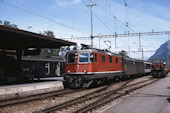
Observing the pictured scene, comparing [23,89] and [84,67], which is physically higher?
[84,67]

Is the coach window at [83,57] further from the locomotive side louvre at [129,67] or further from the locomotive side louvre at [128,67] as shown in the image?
the locomotive side louvre at [128,67]

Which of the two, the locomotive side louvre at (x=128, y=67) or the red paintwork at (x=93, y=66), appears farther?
the locomotive side louvre at (x=128, y=67)

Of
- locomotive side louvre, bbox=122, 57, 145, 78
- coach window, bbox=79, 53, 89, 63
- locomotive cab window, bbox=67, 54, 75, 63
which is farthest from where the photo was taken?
locomotive side louvre, bbox=122, 57, 145, 78

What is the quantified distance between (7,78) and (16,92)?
6308 mm

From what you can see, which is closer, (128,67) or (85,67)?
(85,67)

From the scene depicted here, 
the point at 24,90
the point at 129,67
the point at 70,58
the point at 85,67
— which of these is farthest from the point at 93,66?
the point at 129,67

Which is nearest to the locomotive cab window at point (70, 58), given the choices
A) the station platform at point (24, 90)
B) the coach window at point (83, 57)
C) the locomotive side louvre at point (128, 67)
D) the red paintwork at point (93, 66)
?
the red paintwork at point (93, 66)

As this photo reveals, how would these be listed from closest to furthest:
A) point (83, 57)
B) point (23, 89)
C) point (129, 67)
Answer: point (23, 89) → point (83, 57) → point (129, 67)

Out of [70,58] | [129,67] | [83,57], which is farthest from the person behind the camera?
[129,67]

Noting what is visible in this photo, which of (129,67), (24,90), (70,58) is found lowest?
(24,90)

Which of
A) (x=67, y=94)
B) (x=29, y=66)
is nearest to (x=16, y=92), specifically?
(x=67, y=94)

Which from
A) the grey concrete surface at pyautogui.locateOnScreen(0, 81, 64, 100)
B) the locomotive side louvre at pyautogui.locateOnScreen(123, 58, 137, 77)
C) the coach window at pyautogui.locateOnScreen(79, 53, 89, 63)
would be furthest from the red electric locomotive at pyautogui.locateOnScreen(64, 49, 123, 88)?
the locomotive side louvre at pyautogui.locateOnScreen(123, 58, 137, 77)

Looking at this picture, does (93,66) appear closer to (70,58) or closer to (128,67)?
(70,58)

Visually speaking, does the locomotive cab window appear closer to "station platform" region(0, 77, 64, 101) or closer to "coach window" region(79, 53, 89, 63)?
"coach window" region(79, 53, 89, 63)
